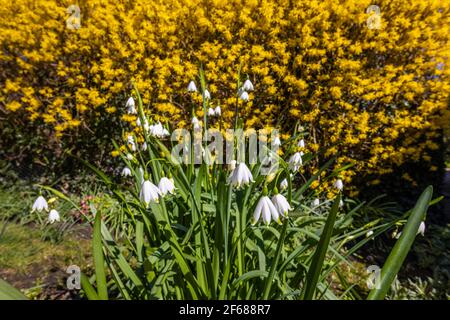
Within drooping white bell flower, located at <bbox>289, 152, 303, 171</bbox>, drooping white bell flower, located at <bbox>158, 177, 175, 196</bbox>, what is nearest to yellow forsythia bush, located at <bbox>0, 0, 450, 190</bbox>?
drooping white bell flower, located at <bbox>289, 152, 303, 171</bbox>

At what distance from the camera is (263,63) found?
4.10 m

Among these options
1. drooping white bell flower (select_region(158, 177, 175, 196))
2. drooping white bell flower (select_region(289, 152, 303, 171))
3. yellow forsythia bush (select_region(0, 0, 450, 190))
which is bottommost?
drooping white bell flower (select_region(289, 152, 303, 171))

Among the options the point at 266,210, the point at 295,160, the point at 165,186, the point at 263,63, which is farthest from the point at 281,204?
the point at 263,63

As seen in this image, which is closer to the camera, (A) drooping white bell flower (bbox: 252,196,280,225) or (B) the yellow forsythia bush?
(A) drooping white bell flower (bbox: 252,196,280,225)

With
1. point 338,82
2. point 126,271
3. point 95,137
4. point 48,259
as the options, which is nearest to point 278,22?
point 338,82

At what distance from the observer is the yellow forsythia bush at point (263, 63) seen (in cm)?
375

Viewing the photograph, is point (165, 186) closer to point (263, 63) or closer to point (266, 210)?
point (266, 210)

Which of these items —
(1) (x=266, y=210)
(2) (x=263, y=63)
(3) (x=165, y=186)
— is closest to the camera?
(1) (x=266, y=210)

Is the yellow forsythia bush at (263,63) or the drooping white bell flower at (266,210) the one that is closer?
the drooping white bell flower at (266,210)

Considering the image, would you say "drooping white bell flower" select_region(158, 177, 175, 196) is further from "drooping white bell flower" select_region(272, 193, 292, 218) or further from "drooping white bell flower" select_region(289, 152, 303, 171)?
"drooping white bell flower" select_region(289, 152, 303, 171)

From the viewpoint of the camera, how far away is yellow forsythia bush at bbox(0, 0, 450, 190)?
375 centimetres

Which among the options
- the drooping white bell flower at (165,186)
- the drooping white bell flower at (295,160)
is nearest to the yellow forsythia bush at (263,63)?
the drooping white bell flower at (295,160)

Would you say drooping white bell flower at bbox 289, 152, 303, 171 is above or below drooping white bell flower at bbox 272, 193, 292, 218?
below

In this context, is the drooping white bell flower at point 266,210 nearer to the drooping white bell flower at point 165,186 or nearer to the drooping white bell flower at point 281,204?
the drooping white bell flower at point 281,204
